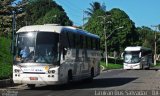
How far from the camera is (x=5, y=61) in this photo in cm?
3203

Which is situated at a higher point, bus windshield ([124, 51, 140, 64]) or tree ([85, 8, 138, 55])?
tree ([85, 8, 138, 55])

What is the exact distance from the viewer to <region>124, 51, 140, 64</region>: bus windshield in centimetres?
5959

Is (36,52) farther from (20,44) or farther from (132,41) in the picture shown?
(132,41)

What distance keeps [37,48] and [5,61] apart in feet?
35.0

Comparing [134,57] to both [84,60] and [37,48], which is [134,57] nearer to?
[84,60]

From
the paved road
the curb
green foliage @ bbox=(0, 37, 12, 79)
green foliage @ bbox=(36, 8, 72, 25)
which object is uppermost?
green foliage @ bbox=(36, 8, 72, 25)

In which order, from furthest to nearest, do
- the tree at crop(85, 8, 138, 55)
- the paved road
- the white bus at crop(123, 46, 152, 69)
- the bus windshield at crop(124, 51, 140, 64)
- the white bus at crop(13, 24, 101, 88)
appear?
the tree at crop(85, 8, 138, 55), the bus windshield at crop(124, 51, 140, 64), the white bus at crop(123, 46, 152, 69), the white bus at crop(13, 24, 101, 88), the paved road

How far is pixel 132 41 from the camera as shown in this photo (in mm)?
83812

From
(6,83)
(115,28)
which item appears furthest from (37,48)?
(115,28)

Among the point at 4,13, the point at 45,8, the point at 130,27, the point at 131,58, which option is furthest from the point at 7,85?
the point at 45,8

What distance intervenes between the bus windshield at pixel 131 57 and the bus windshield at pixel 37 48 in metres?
38.2

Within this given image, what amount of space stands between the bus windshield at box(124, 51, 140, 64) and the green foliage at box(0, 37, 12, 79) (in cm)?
2451

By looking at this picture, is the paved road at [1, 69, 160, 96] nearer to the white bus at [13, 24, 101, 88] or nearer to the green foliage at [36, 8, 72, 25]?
the white bus at [13, 24, 101, 88]

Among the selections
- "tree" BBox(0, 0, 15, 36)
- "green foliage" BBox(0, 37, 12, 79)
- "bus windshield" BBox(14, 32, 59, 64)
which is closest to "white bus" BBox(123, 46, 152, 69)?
"tree" BBox(0, 0, 15, 36)
